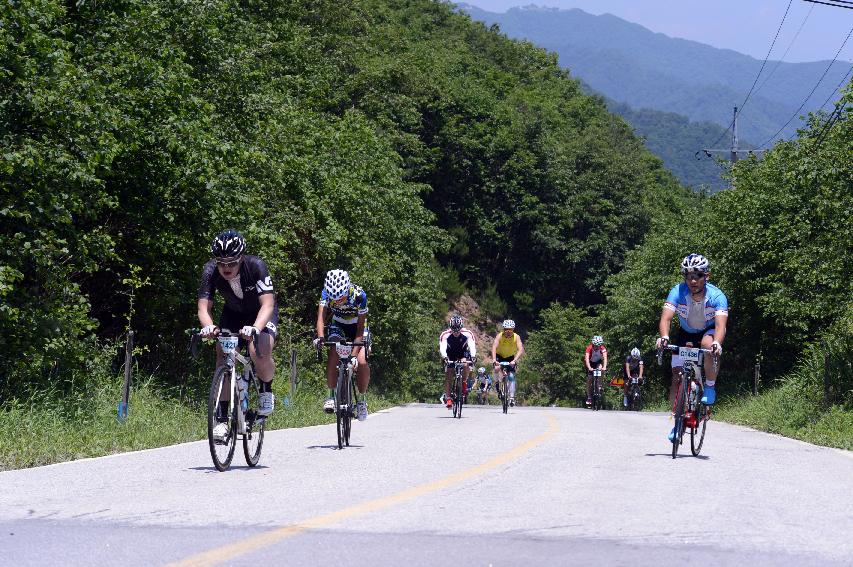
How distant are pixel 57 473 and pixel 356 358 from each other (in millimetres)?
4251

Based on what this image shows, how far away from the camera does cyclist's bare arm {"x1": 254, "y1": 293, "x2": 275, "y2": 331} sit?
9.45 meters

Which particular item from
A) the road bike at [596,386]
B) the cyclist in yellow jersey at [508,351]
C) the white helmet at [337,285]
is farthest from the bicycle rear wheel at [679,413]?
the road bike at [596,386]

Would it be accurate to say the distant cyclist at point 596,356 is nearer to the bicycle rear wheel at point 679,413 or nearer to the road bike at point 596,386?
the road bike at point 596,386

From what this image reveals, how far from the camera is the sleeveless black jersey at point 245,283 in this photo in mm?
9664

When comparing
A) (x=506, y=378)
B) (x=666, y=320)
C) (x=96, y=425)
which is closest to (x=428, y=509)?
(x=666, y=320)

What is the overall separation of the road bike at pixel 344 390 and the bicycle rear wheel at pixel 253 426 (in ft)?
6.71

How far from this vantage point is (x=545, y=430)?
1661cm

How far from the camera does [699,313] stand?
11758mm

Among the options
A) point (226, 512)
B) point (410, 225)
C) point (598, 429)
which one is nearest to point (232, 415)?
point (226, 512)

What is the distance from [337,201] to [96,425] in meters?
21.8

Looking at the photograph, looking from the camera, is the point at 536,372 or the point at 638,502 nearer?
the point at 638,502

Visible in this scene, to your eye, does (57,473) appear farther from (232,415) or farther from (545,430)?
(545,430)

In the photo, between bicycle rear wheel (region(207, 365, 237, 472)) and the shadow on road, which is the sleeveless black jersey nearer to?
bicycle rear wheel (region(207, 365, 237, 472))

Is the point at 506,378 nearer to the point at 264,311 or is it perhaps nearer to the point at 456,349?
the point at 456,349
